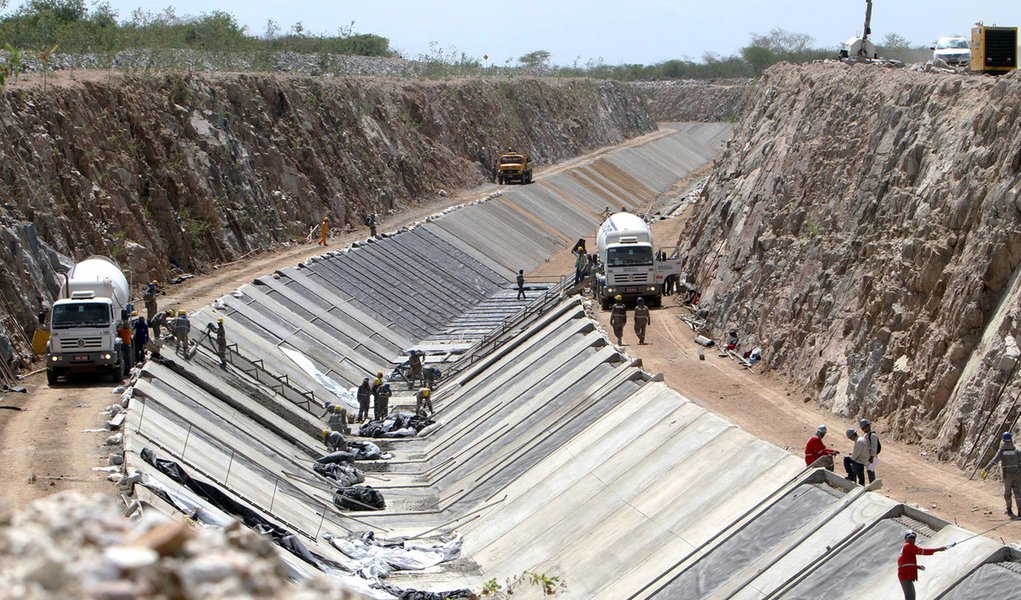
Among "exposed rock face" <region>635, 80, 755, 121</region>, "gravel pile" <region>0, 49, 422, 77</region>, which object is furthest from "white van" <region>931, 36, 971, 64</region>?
"exposed rock face" <region>635, 80, 755, 121</region>

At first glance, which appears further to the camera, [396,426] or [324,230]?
[324,230]

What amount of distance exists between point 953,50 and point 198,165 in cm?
3066

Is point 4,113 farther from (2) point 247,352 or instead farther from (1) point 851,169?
(1) point 851,169

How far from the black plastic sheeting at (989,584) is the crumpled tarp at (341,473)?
16.9 meters

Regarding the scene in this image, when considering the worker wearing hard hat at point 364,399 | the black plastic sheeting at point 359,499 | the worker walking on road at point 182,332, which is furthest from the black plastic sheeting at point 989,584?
the worker walking on road at point 182,332

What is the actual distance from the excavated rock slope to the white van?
28.9 metres

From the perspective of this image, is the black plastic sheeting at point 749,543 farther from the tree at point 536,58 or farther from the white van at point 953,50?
the tree at point 536,58

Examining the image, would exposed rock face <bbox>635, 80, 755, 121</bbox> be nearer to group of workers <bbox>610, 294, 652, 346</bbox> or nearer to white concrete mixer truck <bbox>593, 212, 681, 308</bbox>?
white concrete mixer truck <bbox>593, 212, 681, 308</bbox>

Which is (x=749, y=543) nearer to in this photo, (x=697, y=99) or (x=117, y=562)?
(x=117, y=562)

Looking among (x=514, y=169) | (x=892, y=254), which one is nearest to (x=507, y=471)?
(x=892, y=254)

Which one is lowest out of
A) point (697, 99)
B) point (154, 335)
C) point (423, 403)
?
point (423, 403)

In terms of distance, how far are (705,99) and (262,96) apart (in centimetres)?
11031

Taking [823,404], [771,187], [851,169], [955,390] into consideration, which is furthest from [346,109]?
[955,390]

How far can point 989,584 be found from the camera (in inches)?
685
